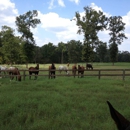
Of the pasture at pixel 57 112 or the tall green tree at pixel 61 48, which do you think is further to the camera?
the tall green tree at pixel 61 48

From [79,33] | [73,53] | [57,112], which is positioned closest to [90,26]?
[79,33]

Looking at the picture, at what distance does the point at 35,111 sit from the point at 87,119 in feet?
6.43

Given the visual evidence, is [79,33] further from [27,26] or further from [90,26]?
[27,26]

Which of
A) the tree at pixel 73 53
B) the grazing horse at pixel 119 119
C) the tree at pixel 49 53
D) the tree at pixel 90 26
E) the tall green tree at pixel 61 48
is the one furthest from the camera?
the tree at pixel 49 53

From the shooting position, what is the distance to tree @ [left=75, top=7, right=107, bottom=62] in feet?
152

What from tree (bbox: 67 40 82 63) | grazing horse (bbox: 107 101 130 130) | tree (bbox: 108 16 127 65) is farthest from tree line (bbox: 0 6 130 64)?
grazing horse (bbox: 107 101 130 130)

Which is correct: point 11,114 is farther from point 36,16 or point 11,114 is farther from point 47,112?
point 36,16

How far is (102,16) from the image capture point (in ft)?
158

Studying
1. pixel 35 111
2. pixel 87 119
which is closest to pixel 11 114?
pixel 35 111

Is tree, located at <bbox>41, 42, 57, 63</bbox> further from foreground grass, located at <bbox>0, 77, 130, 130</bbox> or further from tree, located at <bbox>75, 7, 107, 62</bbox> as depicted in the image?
foreground grass, located at <bbox>0, 77, 130, 130</bbox>

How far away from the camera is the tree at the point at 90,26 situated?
152 feet

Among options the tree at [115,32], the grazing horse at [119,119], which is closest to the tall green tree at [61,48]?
the tree at [115,32]

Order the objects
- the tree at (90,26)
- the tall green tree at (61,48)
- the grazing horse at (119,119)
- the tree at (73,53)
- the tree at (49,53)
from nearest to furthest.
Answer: the grazing horse at (119,119) → the tree at (90,26) → the tree at (73,53) → the tall green tree at (61,48) → the tree at (49,53)

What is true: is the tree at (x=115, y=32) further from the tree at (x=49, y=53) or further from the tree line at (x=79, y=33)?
the tree at (x=49, y=53)
